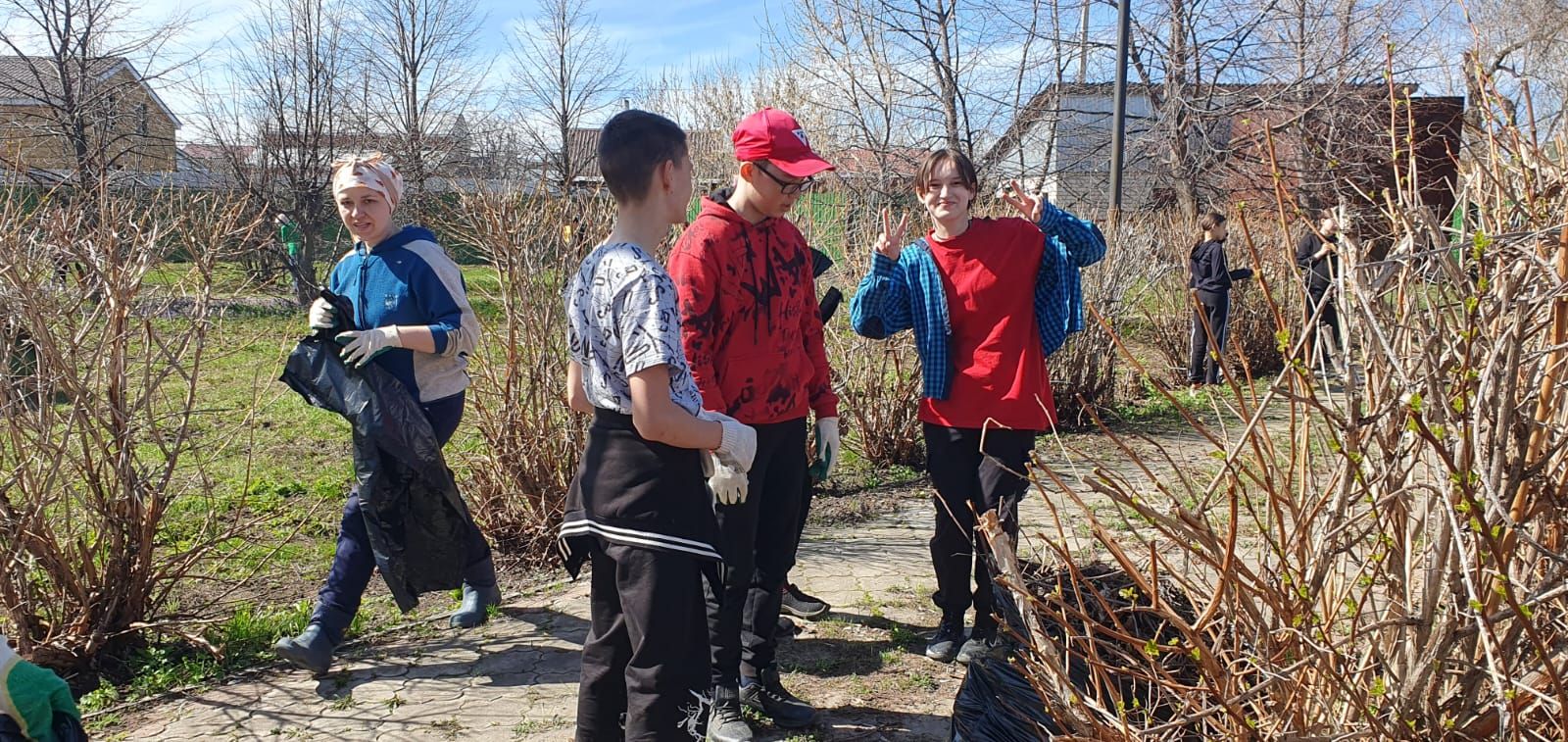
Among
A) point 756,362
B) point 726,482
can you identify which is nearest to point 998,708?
point 726,482

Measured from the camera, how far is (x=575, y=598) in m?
4.43

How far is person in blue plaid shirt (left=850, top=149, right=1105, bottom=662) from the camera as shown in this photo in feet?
11.5

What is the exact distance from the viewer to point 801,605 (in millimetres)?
4230

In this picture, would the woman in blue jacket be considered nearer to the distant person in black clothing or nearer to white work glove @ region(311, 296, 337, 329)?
white work glove @ region(311, 296, 337, 329)

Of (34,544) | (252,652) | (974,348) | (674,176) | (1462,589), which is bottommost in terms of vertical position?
(252,652)

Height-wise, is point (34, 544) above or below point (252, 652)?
above

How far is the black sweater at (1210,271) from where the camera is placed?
9820 mm

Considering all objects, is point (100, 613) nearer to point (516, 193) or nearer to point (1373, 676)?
point (516, 193)

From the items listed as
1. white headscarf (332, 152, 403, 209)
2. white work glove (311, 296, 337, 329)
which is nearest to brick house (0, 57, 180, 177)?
white headscarf (332, 152, 403, 209)

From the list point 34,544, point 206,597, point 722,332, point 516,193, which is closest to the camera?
point 722,332

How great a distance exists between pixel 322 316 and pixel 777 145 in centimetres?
160

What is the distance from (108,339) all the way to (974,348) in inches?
110

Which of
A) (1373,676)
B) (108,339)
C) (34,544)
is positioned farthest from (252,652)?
(1373,676)

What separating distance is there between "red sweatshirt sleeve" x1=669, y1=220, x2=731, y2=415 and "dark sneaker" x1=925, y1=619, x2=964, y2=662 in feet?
4.27
